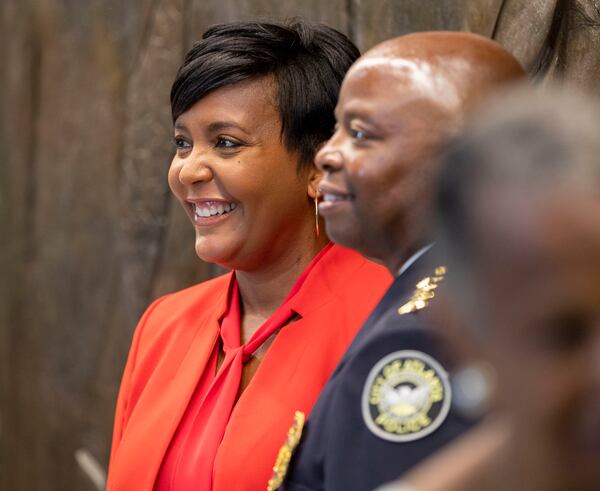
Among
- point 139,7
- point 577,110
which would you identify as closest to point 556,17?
point 577,110

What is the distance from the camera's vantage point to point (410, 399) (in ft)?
3.59

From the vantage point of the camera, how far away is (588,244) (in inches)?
27.2

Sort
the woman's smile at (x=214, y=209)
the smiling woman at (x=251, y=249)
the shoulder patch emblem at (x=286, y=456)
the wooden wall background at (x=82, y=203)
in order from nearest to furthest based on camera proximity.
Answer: the shoulder patch emblem at (x=286, y=456)
the smiling woman at (x=251, y=249)
the woman's smile at (x=214, y=209)
the wooden wall background at (x=82, y=203)

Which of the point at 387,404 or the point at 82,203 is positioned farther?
the point at 82,203

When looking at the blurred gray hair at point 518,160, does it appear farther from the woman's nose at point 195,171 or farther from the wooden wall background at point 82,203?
the wooden wall background at point 82,203

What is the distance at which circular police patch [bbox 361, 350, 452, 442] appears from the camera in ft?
3.57

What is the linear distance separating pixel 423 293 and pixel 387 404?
0.45 feet

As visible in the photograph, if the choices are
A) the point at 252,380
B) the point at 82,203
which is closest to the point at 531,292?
the point at 252,380

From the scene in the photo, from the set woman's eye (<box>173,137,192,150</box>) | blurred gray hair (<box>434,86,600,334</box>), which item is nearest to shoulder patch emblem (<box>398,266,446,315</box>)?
blurred gray hair (<box>434,86,600,334</box>)

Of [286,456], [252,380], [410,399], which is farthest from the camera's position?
[252,380]

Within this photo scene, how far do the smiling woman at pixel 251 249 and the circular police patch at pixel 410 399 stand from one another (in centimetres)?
60

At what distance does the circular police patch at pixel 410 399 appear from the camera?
1087mm

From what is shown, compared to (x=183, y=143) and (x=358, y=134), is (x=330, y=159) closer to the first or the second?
(x=358, y=134)

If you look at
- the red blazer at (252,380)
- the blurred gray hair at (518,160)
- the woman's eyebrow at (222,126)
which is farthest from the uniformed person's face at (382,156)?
the woman's eyebrow at (222,126)
